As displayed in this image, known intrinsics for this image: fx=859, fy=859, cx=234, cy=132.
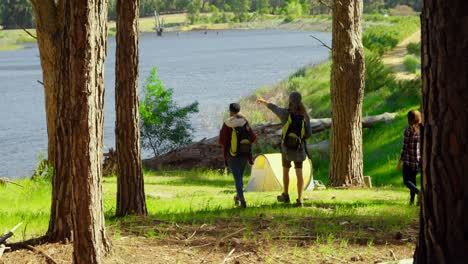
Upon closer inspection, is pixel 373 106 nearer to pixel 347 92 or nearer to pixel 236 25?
pixel 347 92

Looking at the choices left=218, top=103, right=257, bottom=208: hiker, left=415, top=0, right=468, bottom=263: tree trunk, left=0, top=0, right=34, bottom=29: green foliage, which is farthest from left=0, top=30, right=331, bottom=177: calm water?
left=415, top=0, right=468, bottom=263: tree trunk

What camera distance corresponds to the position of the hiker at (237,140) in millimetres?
11086

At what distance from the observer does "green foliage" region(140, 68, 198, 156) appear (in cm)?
3014

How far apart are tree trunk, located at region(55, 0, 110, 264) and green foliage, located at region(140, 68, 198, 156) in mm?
22833

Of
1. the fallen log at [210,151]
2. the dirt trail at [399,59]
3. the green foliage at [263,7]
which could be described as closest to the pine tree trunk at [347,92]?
the fallen log at [210,151]

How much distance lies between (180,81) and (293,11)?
3504 inches

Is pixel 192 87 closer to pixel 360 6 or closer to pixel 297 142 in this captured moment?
pixel 360 6

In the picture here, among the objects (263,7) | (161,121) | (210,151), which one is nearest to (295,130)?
→ (210,151)

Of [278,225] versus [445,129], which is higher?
[445,129]

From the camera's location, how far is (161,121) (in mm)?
30328

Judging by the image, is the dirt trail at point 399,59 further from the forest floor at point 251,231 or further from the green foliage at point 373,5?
the green foliage at point 373,5

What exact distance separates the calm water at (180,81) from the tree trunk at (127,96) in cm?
1223

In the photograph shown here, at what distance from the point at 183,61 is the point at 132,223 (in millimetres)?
62470

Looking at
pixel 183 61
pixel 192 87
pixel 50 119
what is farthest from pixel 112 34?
pixel 50 119
